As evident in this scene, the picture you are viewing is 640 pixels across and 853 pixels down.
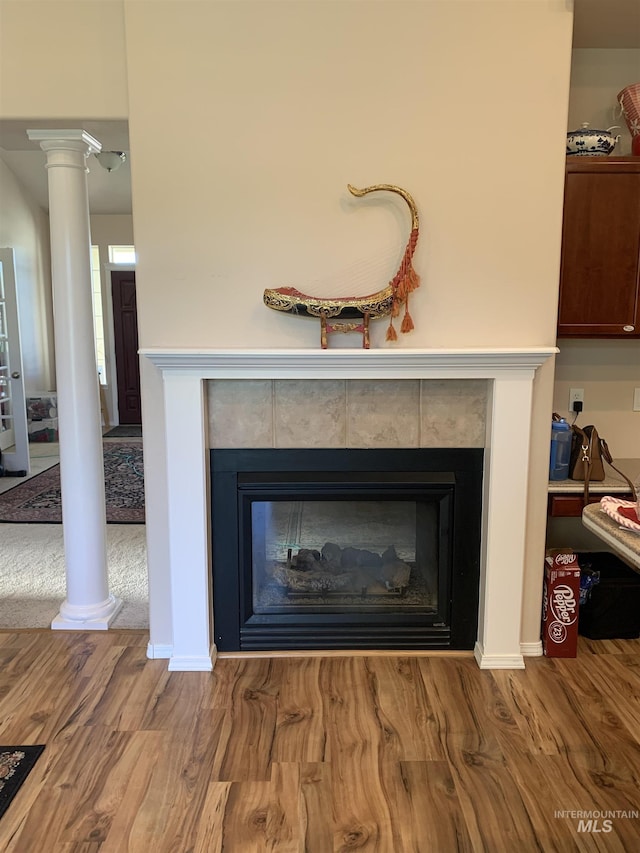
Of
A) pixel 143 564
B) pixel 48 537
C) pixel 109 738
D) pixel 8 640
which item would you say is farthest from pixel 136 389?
pixel 109 738

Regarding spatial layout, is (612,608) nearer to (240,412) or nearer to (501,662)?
(501,662)

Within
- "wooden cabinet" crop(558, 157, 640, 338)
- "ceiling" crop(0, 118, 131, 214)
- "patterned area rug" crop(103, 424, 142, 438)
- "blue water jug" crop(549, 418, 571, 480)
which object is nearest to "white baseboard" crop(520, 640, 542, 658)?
"blue water jug" crop(549, 418, 571, 480)

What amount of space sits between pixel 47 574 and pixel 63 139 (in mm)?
2250

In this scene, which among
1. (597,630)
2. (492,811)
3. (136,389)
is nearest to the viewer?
(492,811)

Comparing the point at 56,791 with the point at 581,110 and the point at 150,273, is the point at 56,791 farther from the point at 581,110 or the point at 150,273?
the point at 581,110

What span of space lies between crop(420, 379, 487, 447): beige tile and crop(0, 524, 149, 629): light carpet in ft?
5.18

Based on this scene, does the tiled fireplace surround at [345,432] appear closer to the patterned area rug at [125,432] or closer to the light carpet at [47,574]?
the light carpet at [47,574]

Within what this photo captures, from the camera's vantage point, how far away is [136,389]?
8.30 metres

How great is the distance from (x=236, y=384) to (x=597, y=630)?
1850 mm

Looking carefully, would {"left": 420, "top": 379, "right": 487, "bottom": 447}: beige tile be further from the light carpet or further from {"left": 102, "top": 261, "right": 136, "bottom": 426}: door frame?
{"left": 102, "top": 261, "right": 136, "bottom": 426}: door frame

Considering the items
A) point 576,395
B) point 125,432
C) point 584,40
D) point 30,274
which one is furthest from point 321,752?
point 30,274

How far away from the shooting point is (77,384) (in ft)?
9.37

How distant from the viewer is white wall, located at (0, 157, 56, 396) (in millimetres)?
6816

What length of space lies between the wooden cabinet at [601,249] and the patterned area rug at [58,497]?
10.4 feet
